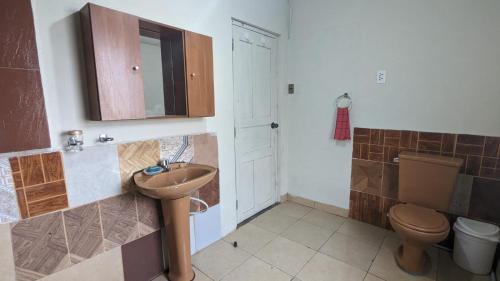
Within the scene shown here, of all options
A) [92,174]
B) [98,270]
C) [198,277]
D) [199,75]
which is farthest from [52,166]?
[198,277]

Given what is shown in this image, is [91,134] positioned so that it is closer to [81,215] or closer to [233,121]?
[81,215]

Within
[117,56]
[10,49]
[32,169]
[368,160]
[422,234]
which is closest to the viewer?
[10,49]

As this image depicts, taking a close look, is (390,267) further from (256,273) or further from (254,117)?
(254,117)

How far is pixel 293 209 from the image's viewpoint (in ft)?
9.43

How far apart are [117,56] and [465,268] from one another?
2864 millimetres

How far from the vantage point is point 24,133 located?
3.78ft

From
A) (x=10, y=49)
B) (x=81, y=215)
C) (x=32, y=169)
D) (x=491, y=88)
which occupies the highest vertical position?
(x=10, y=49)

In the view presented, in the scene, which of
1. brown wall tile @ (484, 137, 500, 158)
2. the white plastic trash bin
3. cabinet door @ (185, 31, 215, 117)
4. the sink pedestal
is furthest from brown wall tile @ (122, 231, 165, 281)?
brown wall tile @ (484, 137, 500, 158)

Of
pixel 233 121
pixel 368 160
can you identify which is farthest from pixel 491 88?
pixel 233 121

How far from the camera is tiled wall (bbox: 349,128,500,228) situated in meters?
1.85

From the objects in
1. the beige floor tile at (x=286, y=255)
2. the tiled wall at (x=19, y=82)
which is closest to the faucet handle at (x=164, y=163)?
the tiled wall at (x=19, y=82)

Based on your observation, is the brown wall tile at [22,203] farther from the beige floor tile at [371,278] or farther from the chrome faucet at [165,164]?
the beige floor tile at [371,278]

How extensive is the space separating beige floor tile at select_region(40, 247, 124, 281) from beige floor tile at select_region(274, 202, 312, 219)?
5.84ft

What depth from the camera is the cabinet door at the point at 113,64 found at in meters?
1.27
